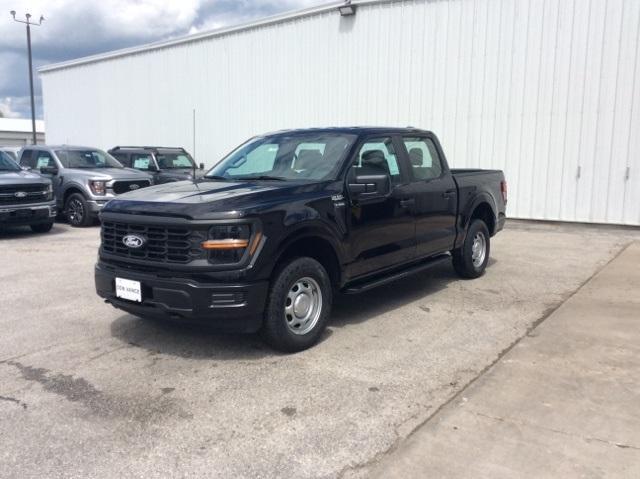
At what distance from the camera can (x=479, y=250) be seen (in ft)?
25.3

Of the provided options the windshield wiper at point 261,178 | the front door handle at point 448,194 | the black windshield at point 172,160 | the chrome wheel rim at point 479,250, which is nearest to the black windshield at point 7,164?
the black windshield at point 172,160

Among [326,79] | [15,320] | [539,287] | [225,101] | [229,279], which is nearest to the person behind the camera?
[229,279]

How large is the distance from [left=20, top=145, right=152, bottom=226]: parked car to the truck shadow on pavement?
24.0ft

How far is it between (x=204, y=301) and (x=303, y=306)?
91 cm

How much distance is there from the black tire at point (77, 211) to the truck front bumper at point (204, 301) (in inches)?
347

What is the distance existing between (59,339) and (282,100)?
509 inches

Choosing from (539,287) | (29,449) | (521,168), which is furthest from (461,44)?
(29,449)

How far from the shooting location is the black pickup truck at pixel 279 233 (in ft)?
14.1

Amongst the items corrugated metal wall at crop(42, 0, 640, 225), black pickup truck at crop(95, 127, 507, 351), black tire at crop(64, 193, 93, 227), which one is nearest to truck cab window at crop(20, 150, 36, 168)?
black tire at crop(64, 193, 93, 227)

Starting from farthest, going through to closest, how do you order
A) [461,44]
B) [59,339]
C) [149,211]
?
1. [461,44]
2. [59,339]
3. [149,211]

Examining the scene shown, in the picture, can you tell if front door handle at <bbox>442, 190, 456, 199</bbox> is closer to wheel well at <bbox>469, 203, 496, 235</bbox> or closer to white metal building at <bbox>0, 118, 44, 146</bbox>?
wheel well at <bbox>469, 203, 496, 235</bbox>

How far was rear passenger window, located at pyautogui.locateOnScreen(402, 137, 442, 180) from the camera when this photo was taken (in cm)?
633

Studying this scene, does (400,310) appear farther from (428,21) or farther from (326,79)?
(326,79)

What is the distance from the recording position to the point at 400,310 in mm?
6125
